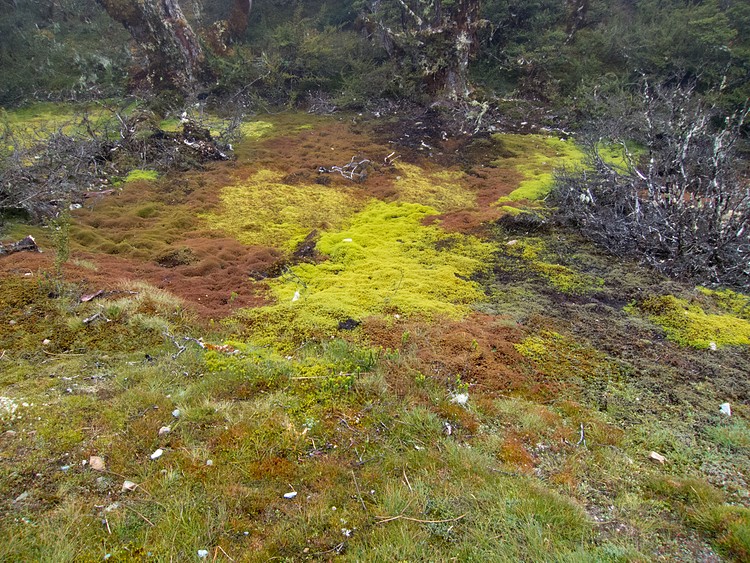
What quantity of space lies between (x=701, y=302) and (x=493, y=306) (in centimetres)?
226

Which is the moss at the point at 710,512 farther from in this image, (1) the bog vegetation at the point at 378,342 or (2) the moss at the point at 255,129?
(2) the moss at the point at 255,129

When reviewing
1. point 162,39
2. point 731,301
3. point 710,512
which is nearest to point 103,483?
point 710,512

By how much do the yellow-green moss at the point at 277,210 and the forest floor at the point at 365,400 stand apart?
1.01 feet

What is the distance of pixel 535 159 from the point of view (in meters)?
10.4

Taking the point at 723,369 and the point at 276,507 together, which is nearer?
the point at 276,507

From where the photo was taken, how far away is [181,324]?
4391mm

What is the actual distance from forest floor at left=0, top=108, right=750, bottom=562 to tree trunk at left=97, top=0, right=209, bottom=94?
9688 mm

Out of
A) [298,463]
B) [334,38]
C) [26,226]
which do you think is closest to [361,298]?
[298,463]

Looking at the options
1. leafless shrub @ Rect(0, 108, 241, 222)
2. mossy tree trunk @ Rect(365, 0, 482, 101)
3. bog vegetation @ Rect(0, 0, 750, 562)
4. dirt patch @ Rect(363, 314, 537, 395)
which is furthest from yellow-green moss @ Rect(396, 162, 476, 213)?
mossy tree trunk @ Rect(365, 0, 482, 101)

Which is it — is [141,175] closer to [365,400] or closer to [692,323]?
[365,400]

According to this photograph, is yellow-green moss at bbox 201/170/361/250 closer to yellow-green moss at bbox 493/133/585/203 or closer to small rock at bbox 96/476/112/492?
yellow-green moss at bbox 493/133/585/203

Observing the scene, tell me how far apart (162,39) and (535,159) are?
471 inches

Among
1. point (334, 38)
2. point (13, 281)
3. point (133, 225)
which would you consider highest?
point (334, 38)

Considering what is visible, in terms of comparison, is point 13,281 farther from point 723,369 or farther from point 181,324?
point 723,369
